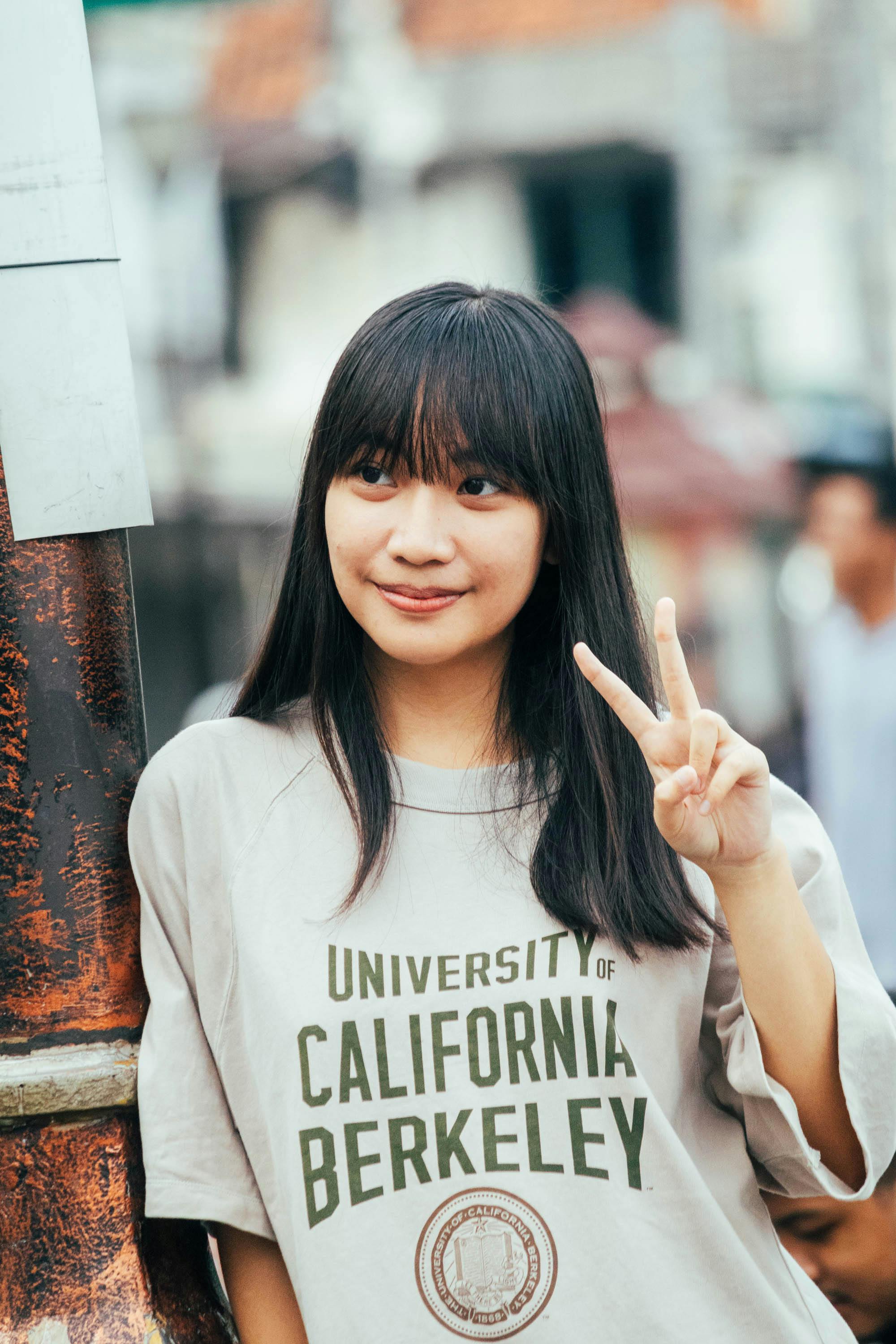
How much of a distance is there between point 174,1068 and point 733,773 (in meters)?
0.75

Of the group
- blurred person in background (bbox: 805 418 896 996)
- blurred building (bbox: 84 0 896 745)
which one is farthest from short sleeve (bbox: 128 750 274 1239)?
blurred building (bbox: 84 0 896 745)

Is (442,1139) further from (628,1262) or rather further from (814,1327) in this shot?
(814,1327)

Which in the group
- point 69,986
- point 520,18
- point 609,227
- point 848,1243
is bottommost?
point 848,1243

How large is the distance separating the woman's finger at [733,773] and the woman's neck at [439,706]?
0.39 meters

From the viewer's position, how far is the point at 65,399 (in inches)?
67.9

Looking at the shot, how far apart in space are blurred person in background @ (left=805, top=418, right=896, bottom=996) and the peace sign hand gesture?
2.66 m

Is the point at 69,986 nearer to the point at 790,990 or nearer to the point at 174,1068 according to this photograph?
the point at 174,1068

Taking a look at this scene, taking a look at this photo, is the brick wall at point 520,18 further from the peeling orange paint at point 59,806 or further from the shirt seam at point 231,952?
the shirt seam at point 231,952

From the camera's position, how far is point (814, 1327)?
1.73 meters

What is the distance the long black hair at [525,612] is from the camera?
1.73 meters

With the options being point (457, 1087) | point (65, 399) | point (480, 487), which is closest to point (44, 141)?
point (65, 399)

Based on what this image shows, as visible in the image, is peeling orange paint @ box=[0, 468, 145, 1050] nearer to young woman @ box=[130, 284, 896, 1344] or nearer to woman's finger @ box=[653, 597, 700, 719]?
young woman @ box=[130, 284, 896, 1344]

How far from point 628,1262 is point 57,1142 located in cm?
68

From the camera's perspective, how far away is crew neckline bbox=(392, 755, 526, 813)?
1808mm
